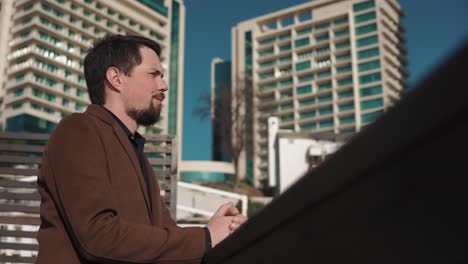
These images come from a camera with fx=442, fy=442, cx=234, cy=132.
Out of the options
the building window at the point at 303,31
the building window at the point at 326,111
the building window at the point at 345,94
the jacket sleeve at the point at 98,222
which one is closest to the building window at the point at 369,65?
the building window at the point at 345,94

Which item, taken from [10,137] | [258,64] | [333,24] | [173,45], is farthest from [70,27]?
[10,137]

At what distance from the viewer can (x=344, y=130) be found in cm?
5053

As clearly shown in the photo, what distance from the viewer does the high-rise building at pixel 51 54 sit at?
42750 millimetres

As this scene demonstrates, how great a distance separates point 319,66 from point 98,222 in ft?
180

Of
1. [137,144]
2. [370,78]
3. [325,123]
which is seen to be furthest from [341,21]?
[137,144]

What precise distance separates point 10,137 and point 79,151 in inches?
128

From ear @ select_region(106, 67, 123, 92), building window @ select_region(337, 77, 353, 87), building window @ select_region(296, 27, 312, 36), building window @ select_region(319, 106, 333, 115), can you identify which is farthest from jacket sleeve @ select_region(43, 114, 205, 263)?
building window @ select_region(296, 27, 312, 36)

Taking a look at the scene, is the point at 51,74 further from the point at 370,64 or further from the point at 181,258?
the point at 181,258

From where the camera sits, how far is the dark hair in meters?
1.83

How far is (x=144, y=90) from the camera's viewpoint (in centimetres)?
181

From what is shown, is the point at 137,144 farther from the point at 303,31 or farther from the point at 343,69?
the point at 303,31

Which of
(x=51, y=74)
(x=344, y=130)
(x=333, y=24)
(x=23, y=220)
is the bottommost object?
(x=23, y=220)

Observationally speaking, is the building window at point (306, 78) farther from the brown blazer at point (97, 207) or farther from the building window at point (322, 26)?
the brown blazer at point (97, 207)

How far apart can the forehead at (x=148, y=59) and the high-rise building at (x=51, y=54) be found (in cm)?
4046
